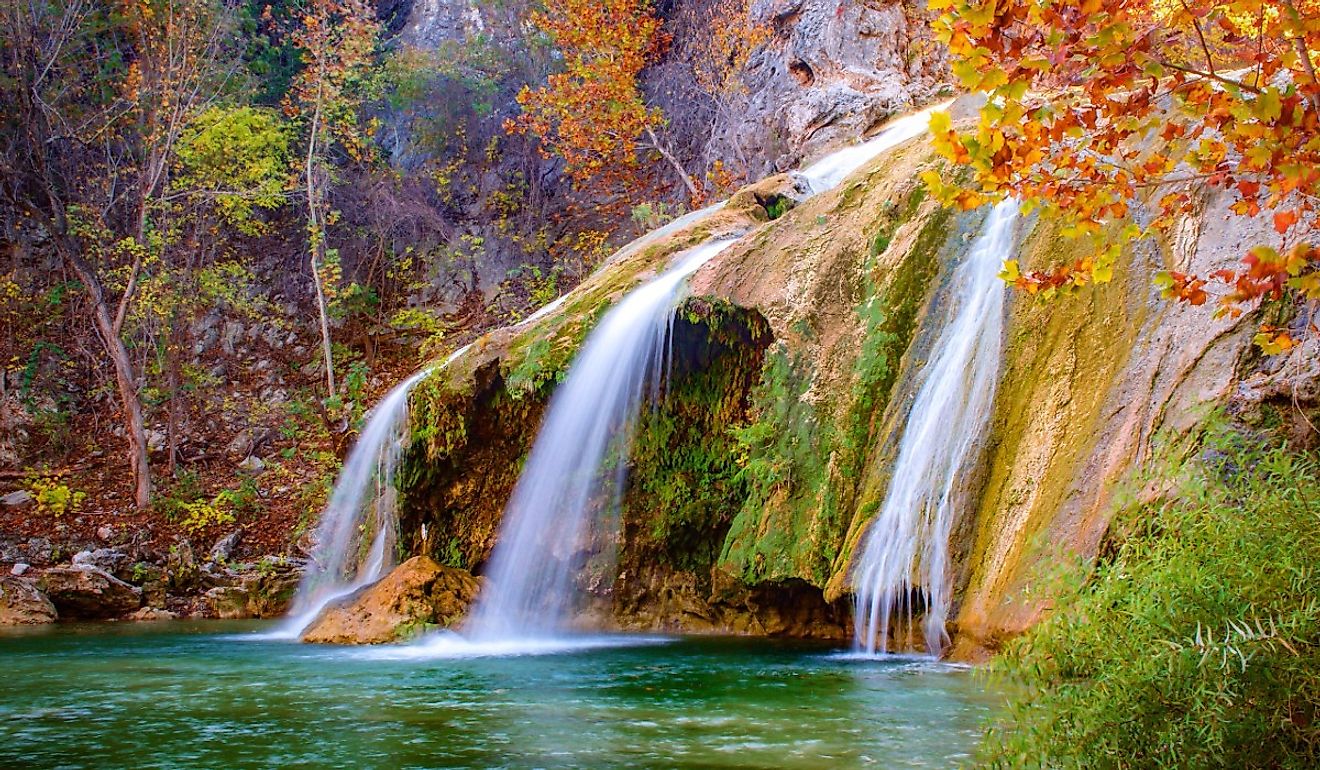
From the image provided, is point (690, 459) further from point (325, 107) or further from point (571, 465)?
point (325, 107)

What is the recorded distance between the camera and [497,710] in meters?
5.95

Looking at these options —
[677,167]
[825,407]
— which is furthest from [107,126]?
[825,407]

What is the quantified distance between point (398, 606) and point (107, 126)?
42.0 ft

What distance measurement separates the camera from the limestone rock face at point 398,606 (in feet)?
30.8

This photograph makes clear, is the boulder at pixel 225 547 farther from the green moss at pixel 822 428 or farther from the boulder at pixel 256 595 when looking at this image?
the green moss at pixel 822 428

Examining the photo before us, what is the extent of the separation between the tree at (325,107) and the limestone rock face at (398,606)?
932 cm

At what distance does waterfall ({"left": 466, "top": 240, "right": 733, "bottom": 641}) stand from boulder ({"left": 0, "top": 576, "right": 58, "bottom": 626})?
581 centimetres

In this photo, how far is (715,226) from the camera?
497 inches

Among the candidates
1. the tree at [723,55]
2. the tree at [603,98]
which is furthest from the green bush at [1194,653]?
the tree at [603,98]

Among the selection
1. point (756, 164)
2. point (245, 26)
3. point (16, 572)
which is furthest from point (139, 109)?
point (756, 164)

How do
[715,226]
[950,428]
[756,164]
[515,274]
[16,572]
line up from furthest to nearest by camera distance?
[515,274] → [756,164] → [16,572] → [715,226] → [950,428]

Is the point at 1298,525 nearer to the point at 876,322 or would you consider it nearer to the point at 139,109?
the point at 876,322

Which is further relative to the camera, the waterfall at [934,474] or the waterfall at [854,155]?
the waterfall at [854,155]

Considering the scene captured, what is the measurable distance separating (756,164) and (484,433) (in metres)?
8.91
